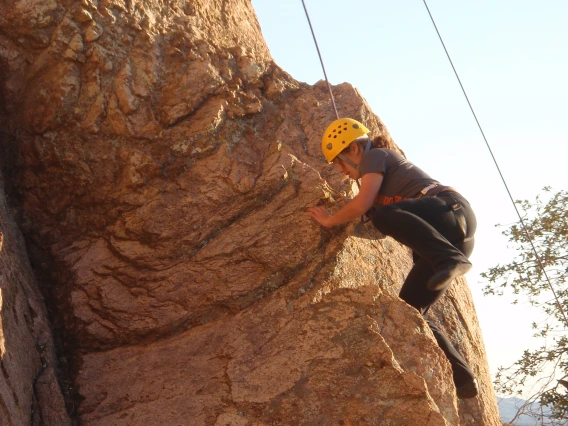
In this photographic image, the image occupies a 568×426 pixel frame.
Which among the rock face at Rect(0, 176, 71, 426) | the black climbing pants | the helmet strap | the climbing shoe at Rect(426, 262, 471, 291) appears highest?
the helmet strap

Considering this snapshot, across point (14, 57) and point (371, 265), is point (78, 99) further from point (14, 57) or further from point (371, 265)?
point (371, 265)

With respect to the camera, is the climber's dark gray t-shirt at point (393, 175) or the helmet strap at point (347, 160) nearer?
the climber's dark gray t-shirt at point (393, 175)

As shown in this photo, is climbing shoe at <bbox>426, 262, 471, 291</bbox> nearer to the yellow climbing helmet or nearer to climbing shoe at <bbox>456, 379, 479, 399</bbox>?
climbing shoe at <bbox>456, 379, 479, 399</bbox>

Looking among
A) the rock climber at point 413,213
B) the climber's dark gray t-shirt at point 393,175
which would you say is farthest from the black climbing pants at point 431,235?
the climber's dark gray t-shirt at point 393,175

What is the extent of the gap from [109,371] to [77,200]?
1.28m

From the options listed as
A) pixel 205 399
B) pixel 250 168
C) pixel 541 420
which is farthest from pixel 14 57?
pixel 541 420

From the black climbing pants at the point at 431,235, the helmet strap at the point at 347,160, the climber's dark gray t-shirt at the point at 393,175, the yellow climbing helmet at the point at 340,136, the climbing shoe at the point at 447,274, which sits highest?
the yellow climbing helmet at the point at 340,136

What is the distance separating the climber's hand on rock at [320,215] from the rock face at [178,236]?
0.23 feet

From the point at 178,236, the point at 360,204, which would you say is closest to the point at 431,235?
the point at 360,204

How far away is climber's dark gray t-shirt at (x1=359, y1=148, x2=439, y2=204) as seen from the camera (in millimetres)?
→ 5105

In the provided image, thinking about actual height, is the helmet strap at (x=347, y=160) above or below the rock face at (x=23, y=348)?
above

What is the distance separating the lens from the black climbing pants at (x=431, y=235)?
4785 mm

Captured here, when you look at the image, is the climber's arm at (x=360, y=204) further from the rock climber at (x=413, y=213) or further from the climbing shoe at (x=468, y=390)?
the climbing shoe at (x=468, y=390)

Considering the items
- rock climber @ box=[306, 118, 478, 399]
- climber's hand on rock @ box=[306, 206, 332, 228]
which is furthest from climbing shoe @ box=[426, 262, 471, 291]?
climber's hand on rock @ box=[306, 206, 332, 228]
